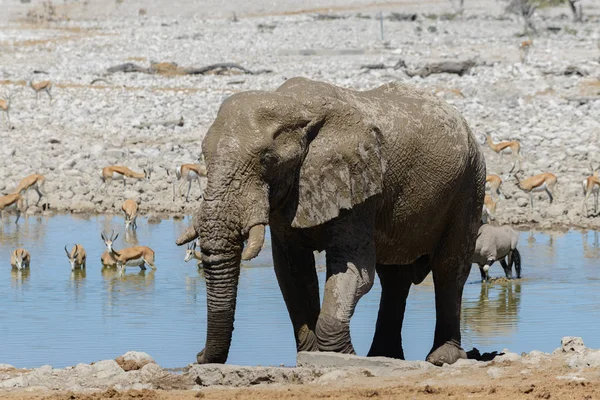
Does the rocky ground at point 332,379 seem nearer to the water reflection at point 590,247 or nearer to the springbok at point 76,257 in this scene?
the springbok at point 76,257

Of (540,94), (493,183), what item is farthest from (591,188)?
(540,94)

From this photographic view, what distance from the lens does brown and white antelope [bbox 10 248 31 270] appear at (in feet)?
48.0

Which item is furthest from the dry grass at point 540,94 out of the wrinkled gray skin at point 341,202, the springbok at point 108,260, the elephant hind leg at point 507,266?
the wrinkled gray skin at point 341,202

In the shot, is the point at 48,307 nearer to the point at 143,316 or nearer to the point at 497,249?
the point at 143,316

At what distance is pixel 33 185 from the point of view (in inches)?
784

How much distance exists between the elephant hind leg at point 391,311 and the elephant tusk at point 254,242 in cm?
217

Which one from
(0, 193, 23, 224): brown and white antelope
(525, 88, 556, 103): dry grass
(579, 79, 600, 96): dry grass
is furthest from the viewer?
(579, 79, 600, 96): dry grass

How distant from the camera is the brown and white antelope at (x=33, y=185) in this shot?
19673 mm

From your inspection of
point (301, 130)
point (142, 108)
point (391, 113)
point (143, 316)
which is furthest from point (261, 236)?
point (142, 108)

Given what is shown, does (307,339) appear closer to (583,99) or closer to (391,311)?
(391,311)

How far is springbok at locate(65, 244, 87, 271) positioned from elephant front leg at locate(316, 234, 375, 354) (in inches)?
299

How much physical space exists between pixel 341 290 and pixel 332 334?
0.87 ft

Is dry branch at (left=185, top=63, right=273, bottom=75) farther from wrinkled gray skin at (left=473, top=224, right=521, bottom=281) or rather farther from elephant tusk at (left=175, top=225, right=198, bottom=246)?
elephant tusk at (left=175, top=225, right=198, bottom=246)

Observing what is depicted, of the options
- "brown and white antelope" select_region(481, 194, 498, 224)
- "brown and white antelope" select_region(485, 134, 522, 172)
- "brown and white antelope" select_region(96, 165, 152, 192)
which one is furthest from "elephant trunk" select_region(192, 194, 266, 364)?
"brown and white antelope" select_region(485, 134, 522, 172)
